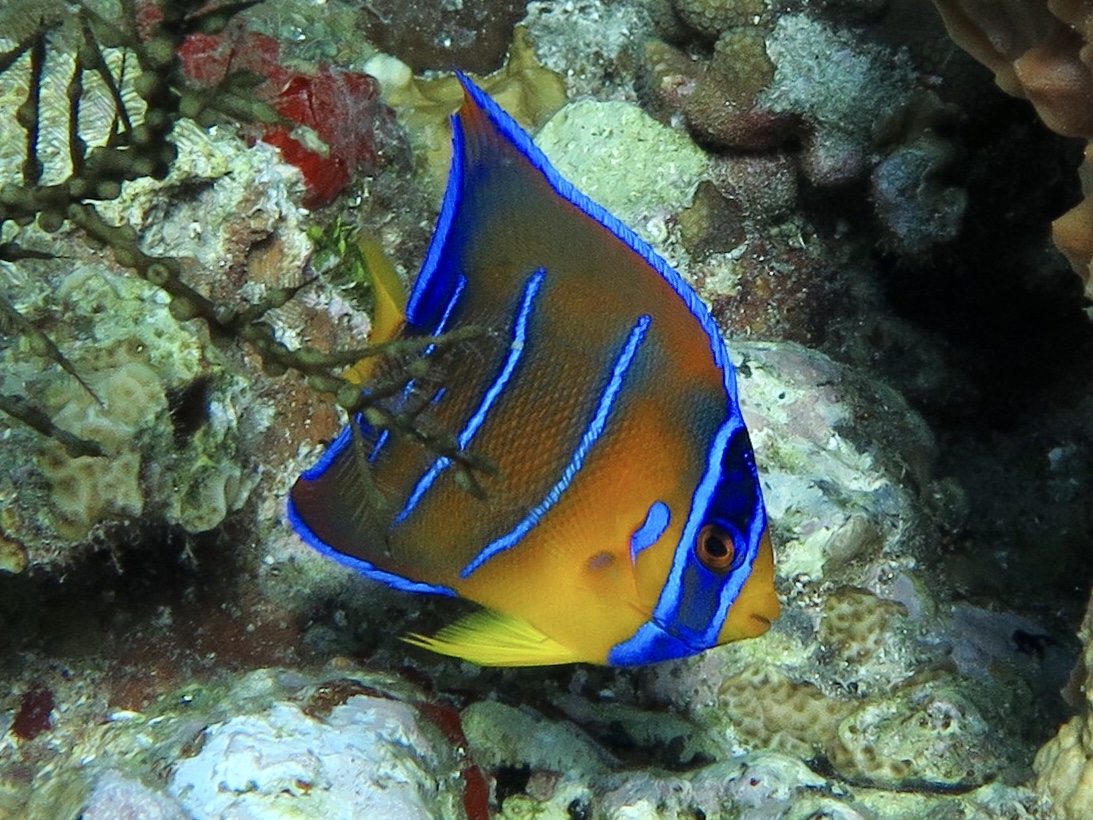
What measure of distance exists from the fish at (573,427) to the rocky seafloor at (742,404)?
287 mm

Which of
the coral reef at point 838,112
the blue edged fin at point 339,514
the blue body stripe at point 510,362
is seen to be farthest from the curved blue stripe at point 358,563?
the coral reef at point 838,112

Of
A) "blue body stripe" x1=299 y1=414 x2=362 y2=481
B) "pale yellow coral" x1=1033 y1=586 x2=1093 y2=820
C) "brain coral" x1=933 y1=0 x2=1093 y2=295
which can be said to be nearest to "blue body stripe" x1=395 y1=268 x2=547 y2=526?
"blue body stripe" x1=299 y1=414 x2=362 y2=481

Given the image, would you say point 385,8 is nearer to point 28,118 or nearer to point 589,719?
point 28,118

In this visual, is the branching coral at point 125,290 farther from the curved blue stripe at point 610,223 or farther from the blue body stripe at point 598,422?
the curved blue stripe at point 610,223

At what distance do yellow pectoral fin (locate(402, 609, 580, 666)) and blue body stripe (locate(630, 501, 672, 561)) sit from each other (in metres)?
0.29

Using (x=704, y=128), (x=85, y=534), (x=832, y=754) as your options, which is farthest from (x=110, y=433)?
(x=704, y=128)

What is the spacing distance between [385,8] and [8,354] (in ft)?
8.24

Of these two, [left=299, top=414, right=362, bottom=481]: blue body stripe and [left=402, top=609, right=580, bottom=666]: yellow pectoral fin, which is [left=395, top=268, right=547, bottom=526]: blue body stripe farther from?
[left=402, top=609, right=580, bottom=666]: yellow pectoral fin

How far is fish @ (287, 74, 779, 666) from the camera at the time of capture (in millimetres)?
1788

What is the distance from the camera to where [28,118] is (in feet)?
5.55

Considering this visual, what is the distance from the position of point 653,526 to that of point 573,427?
0.24 m

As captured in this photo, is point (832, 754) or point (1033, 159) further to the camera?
point (1033, 159)

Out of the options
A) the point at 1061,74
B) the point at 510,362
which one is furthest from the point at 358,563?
the point at 1061,74

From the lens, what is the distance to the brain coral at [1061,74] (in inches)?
88.5
